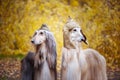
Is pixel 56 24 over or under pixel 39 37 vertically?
over

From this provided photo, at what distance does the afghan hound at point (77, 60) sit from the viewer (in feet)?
8.05

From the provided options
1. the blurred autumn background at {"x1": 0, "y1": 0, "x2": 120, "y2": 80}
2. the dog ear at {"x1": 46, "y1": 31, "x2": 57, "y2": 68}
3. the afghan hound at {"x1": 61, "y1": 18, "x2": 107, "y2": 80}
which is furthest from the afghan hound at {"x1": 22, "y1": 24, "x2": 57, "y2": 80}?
the blurred autumn background at {"x1": 0, "y1": 0, "x2": 120, "y2": 80}

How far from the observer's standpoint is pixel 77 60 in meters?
2.48

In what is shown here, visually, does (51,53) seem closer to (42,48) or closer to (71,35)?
(42,48)

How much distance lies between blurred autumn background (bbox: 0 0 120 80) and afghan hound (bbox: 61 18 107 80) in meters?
0.43

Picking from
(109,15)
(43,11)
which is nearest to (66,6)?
(43,11)

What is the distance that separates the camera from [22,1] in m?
3.11

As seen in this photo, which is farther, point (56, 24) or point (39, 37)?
point (56, 24)

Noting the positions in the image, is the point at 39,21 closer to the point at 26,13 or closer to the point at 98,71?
the point at 26,13

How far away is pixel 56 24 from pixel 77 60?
66 cm

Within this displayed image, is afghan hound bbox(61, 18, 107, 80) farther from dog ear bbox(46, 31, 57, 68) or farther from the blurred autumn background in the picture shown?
the blurred autumn background

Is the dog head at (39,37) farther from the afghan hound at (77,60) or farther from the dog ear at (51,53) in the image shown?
the afghan hound at (77,60)

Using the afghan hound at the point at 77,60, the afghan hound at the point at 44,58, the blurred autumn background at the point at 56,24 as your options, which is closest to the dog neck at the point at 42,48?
the afghan hound at the point at 44,58

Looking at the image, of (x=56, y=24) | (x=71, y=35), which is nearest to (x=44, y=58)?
(x=71, y=35)
